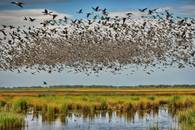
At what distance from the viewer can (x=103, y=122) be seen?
1650 inches

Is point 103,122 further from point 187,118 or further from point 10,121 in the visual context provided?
point 10,121

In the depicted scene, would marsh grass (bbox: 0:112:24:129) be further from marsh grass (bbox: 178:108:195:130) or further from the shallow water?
marsh grass (bbox: 178:108:195:130)

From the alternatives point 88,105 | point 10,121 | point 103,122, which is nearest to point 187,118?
point 103,122

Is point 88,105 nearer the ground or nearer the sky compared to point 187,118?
nearer the ground

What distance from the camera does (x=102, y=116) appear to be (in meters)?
46.6

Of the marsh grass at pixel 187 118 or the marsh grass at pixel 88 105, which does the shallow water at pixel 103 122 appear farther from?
the marsh grass at pixel 88 105

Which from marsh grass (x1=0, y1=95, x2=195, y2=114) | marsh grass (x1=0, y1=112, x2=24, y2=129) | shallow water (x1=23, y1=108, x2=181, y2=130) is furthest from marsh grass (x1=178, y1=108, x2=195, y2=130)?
marsh grass (x1=0, y1=95, x2=195, y2=114)

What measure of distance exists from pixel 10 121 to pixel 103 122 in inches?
343

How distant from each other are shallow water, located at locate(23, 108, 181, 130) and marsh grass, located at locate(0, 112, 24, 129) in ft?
2.13

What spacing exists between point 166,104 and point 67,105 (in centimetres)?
1514

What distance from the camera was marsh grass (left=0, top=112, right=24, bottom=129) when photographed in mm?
→ 35181

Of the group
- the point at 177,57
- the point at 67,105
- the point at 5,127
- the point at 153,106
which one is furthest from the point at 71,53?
the point at 5,127

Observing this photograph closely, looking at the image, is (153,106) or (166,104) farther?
(166,104)

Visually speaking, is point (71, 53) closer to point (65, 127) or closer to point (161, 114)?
point (161, 114)
